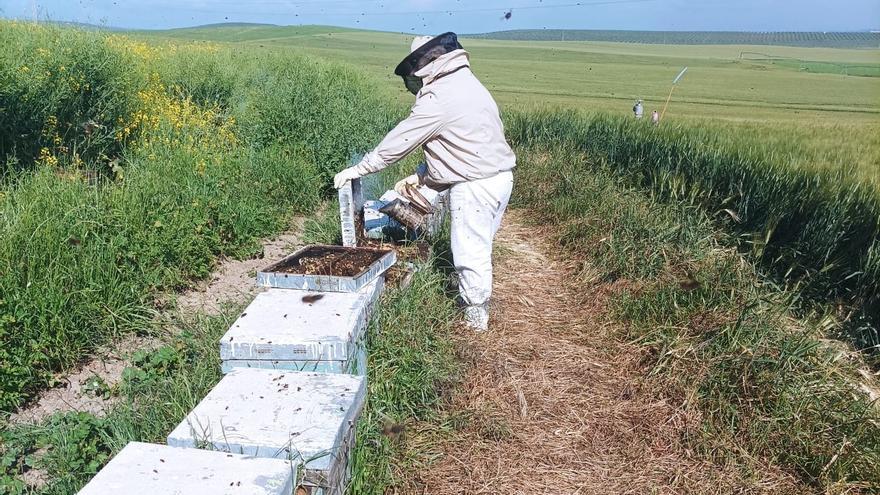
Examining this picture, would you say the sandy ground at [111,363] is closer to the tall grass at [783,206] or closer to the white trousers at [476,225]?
the white trousers at [476,225]

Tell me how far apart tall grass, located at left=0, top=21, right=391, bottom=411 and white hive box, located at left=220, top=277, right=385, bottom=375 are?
148cm

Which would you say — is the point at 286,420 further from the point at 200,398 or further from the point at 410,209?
the point at 410,209

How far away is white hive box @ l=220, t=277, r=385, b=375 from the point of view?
8.95 ft

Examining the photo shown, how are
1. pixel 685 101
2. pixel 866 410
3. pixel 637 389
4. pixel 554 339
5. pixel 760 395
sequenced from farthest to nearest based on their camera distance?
1. pixel 685 101
2. pixel 554 339
3. pixel 637 389
4. pixel 760 395
5. pixel 866 410

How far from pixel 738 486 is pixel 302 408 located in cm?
222

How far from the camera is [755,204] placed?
5965mm

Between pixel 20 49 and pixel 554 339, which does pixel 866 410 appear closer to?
pixel 554 339

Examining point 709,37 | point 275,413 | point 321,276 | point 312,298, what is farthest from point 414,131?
point 709,37

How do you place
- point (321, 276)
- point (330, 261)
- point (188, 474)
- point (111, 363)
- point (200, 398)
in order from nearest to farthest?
point (188, 474), point (200, 398), point (321, 276), point (111, 363), point (330, 261)

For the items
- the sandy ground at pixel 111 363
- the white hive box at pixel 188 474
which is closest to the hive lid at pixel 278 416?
the white hive box at pixel 188 474

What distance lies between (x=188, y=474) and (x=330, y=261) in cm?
215

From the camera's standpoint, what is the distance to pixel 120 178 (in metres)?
6.09

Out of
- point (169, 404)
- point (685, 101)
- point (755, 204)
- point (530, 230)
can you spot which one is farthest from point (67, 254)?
point (685, 101)

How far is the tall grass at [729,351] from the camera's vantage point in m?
3.21
